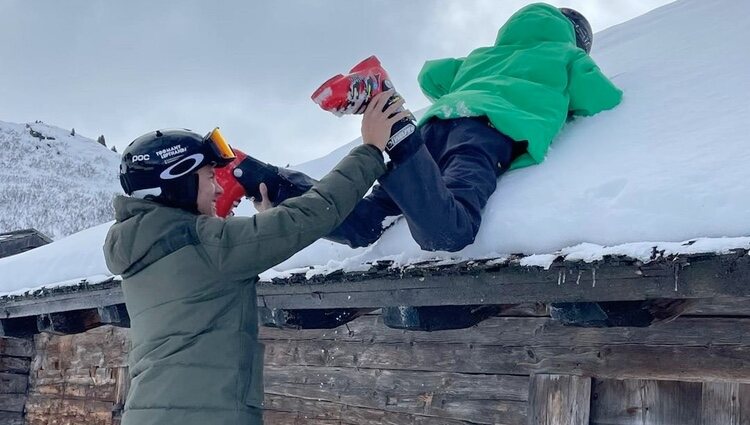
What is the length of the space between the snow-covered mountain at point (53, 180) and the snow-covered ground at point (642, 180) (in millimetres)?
44668

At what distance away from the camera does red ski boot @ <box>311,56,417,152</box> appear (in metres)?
2.34

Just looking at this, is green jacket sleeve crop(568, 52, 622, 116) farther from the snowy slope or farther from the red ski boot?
the red ski boot

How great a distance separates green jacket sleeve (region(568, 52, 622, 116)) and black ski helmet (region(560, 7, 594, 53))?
26.1 inches

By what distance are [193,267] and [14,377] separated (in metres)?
5.81

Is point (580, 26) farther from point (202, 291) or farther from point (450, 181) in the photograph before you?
point (202, 291)

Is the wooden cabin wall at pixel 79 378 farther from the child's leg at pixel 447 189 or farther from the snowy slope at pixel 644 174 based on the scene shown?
the child's leg at pixel 447 189

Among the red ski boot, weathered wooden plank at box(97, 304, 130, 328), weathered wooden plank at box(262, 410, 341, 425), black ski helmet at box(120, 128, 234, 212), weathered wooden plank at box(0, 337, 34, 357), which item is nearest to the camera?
black ski helmet at box(120, 128, 234, 212)

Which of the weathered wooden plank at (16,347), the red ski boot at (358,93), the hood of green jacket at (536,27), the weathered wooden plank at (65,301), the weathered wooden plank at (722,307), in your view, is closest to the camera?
the red ski boot at (358,93)

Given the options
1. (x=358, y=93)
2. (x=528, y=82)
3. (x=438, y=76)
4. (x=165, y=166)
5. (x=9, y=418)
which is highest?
(x=438, y=76)

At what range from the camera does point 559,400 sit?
3074 millimetres

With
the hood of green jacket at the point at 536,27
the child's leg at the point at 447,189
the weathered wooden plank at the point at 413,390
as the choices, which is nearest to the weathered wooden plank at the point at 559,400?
the weathered wooden plank at the point at 413,390

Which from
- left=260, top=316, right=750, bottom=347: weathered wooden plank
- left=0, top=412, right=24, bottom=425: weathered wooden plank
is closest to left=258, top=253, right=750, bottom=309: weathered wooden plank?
left=260, top=316, right=750, bottom=347: weathered wooden plank

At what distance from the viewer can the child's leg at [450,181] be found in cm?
237

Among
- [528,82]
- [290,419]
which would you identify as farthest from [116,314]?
[528,82]
